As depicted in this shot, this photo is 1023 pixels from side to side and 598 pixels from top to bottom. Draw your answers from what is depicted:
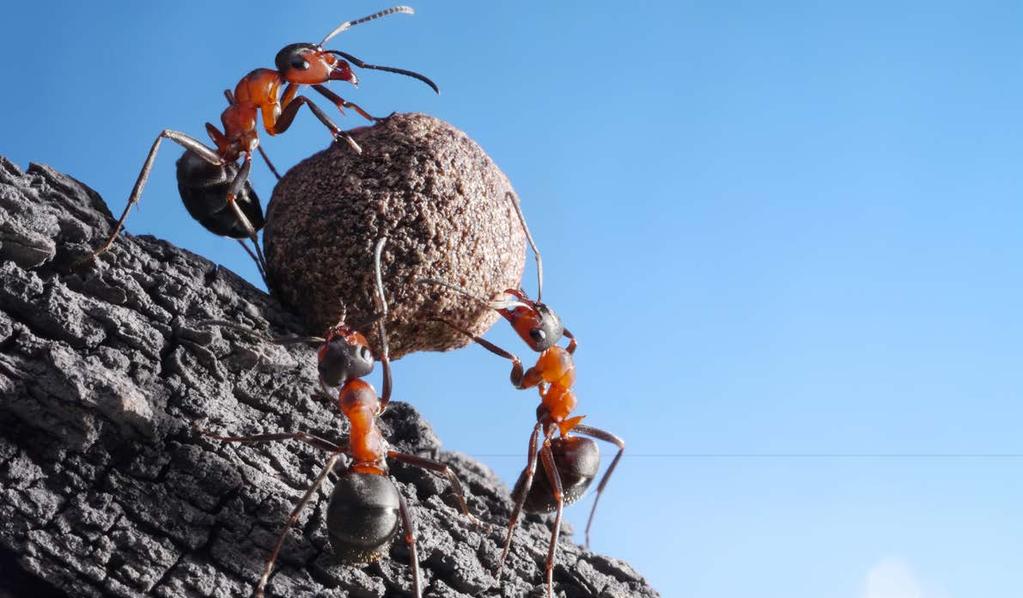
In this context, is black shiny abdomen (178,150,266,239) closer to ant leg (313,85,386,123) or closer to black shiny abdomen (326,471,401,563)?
ant leg (313,85,386,123)

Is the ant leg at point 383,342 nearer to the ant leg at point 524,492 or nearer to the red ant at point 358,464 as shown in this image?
the red ant at point 358,464

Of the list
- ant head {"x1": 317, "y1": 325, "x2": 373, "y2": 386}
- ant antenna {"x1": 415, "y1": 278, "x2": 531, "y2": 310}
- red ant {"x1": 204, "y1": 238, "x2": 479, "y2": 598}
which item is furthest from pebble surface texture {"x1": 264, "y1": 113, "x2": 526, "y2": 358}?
ant head {"x1": 317, "y1": 325, "x2": 373, "y2": 386}

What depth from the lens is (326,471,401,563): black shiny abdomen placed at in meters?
3.54

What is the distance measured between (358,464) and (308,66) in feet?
6.73

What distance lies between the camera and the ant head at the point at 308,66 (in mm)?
4762

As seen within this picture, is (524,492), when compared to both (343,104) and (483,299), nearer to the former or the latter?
(483,299)

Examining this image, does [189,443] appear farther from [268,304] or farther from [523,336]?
[523,336]

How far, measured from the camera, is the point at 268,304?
4.59 meters

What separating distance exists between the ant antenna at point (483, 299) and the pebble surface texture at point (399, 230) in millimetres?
37

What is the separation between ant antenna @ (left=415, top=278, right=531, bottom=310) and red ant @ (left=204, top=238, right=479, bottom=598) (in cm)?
23

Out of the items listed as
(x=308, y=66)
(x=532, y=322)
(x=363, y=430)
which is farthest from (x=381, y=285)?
(x=308, y=66)

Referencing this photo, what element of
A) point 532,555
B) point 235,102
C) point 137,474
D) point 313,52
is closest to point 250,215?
point 235,102

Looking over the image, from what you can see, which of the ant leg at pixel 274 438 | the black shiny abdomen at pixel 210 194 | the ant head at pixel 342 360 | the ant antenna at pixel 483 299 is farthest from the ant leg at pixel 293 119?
the ant leg at pixel 274 438

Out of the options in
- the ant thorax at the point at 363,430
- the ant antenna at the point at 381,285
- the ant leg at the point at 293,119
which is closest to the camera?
the ant thorax at the point at 363,430
